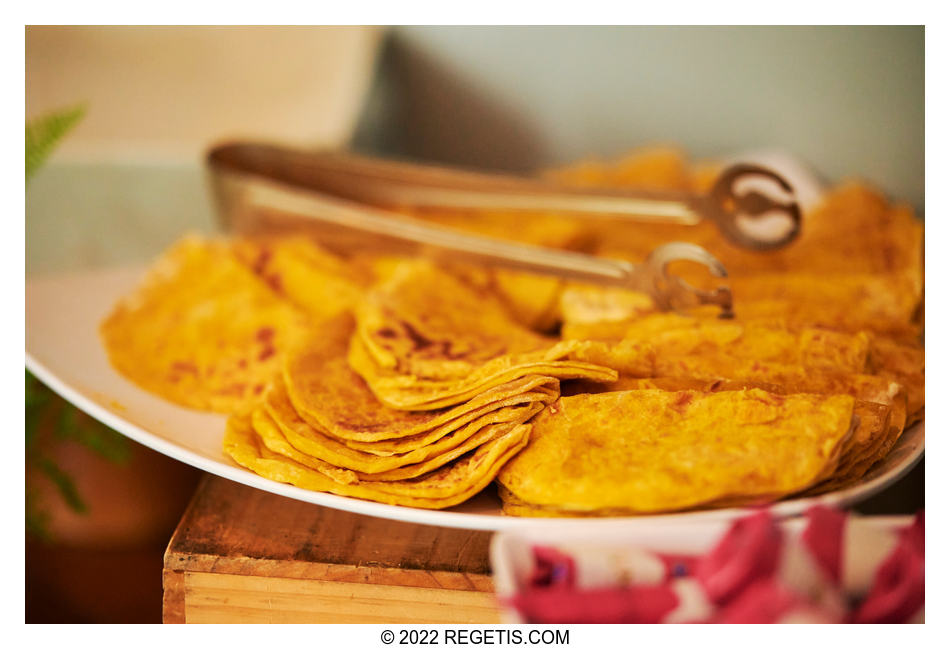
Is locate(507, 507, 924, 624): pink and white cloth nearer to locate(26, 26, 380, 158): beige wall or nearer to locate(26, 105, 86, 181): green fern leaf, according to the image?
locate(26, 105, 86, 181): green fern leaf

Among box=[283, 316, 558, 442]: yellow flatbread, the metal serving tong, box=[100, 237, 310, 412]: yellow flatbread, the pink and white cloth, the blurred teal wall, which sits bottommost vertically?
the pink and white cloth

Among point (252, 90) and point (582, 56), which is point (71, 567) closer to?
point (252, 90)

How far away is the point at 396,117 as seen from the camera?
2.55 metres

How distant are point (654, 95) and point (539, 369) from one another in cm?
150

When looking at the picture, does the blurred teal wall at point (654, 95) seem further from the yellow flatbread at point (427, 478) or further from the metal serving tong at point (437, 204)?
the yellow flatbread at point (427, 478)

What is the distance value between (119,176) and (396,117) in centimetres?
83

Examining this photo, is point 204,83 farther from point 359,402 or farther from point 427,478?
point 427,478

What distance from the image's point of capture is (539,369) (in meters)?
0.93

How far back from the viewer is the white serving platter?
0.83 m

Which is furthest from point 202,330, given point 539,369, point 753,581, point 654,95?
point 654,95

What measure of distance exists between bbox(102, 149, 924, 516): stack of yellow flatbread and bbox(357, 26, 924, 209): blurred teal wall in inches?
18.4

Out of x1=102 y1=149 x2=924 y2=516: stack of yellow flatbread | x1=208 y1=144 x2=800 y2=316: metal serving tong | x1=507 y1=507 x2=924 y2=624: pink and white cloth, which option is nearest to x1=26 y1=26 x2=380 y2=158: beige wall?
x1=208 y1=144 x2=800 y2=316: metal serving tong

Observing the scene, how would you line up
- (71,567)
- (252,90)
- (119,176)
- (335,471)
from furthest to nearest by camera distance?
(252,90) < (119,176) < (71,567) < (335,471)

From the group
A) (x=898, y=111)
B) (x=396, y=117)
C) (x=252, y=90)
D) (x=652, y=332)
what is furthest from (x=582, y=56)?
(x=652, y=332)
